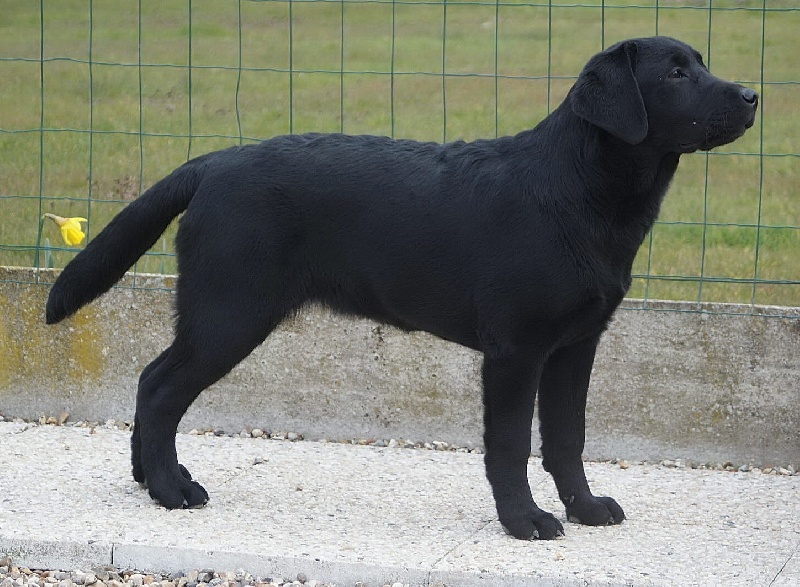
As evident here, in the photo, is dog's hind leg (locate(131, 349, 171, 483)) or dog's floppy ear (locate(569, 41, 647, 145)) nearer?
dog's floppy ear (locate(569, 41, 647, 145))

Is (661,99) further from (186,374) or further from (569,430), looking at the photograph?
(186,374)

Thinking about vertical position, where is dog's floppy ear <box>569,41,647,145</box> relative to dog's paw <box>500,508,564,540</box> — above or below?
above

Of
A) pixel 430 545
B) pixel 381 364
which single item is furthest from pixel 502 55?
pixel 430 545

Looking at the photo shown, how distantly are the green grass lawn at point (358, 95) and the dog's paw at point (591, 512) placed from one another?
1.16 metres

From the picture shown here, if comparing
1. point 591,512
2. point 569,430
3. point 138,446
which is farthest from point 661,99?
point 138,446

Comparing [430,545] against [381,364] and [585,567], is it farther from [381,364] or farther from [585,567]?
[381,364]

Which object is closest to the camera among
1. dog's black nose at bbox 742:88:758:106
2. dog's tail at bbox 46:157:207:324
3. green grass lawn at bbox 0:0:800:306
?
dog's black nose at bbox 742:88:758:106

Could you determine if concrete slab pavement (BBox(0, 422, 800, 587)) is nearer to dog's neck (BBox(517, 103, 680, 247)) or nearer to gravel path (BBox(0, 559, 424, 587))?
gravel path (BBox(0, 559, 424, 587))

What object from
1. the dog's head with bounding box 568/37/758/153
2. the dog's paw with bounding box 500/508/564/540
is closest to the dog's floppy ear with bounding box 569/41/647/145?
the dog's head with bounding box 568/37/758/153

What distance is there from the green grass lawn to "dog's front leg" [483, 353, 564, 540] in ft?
4.27

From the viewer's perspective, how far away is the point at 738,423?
4734mm

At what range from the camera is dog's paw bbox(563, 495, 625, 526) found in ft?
12.9

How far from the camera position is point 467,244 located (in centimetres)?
378

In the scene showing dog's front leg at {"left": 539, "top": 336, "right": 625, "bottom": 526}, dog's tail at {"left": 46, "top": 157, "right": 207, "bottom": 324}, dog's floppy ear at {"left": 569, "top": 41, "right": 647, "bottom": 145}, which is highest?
dog's floppy ear at {"left": 569, "top": 41, "right": 647, "bottom": 145}
